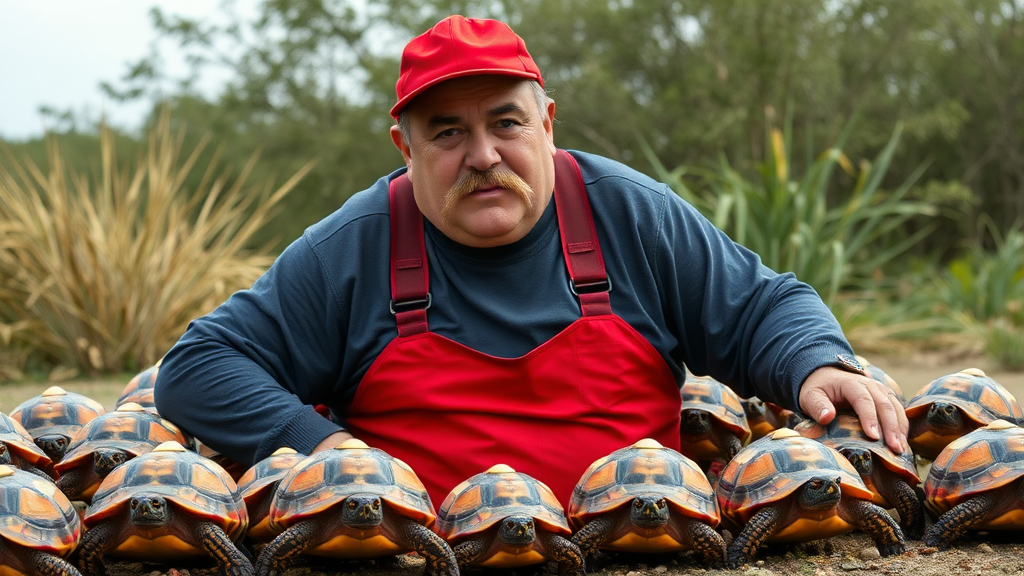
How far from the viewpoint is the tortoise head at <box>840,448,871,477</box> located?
118 inches

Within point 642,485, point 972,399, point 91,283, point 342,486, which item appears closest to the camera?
point 342,486

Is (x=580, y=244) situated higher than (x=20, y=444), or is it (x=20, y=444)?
(x=580, y=244)

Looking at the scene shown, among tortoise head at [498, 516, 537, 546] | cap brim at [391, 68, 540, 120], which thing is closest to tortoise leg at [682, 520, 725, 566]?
tortoise head at [498, 516, 537, 546]

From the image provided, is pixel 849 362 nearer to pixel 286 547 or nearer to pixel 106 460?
pixel 286 547

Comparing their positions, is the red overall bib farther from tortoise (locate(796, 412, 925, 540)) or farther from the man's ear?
tortoise (locate(796, 412, 925, 540))

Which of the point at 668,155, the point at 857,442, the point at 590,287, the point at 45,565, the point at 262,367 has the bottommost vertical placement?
the point at 45,565

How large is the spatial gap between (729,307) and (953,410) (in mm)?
877

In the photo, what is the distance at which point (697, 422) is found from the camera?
397 cm

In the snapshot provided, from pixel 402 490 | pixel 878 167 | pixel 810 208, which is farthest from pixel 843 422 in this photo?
pixel 878 167

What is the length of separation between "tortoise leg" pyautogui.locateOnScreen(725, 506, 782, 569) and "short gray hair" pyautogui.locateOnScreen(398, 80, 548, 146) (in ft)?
4.96

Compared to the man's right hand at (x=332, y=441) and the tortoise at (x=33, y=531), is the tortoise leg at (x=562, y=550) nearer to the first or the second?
the man's right hand at (x=332, y=441)

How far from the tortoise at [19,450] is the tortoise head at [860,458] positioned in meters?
2.53

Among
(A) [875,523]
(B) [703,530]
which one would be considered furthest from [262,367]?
(A) [875,523]

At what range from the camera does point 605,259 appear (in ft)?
11.7
